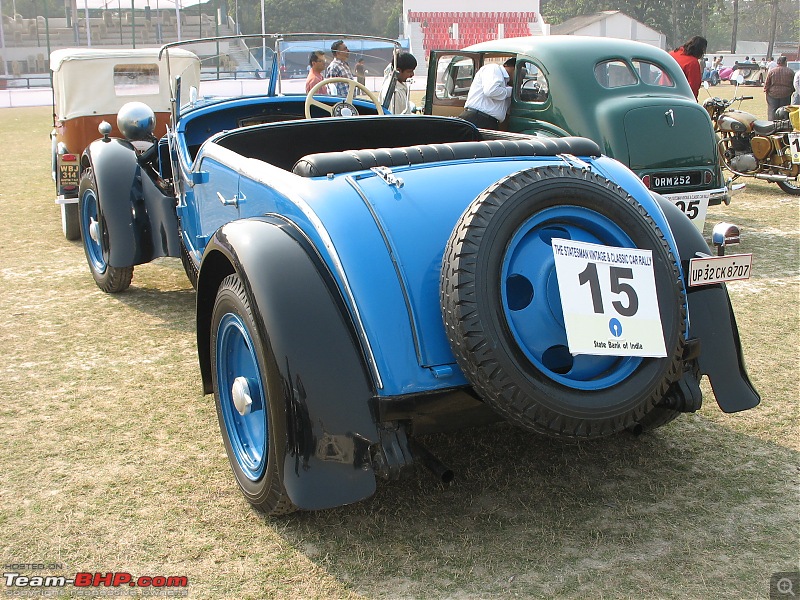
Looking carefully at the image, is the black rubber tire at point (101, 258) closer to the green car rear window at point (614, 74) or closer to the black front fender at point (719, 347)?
the black front fender at point (719, 347)

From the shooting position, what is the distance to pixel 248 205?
10.9ft

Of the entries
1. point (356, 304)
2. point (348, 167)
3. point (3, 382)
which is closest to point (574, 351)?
point (356, 304)

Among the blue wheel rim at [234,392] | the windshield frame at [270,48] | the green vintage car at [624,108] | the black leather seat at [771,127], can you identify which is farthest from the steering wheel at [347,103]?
the black leather seat at [771,127]

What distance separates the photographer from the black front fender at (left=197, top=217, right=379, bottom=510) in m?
2.44

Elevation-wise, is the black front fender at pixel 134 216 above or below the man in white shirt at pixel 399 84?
below

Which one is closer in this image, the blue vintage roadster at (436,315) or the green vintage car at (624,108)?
the blue vintage roadster at (436,315)

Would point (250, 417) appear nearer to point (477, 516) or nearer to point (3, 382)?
point (477, 516)

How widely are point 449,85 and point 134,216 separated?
4.69 metres

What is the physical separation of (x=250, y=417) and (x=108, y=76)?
6.66m

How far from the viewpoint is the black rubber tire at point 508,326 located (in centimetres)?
238

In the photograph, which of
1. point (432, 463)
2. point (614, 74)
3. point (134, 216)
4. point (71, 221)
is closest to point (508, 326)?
point (432, 463)

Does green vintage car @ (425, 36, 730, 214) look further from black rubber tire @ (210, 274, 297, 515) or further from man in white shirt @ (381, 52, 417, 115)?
black rubber tire @ (210, 274, 297, 515)

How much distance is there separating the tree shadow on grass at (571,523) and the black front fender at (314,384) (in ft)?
1.12

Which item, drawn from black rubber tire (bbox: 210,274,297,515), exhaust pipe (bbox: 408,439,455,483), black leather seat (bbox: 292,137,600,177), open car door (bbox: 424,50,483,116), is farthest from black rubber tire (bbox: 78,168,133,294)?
open car door (bbox: 424,50,483,116)
